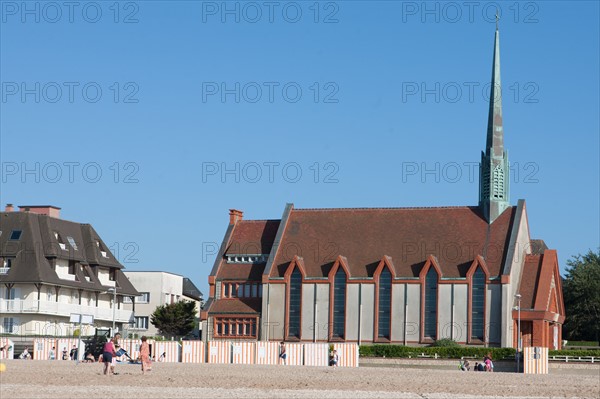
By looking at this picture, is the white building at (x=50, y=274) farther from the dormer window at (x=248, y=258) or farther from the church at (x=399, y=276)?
the dormer window at (x=248, y=258)

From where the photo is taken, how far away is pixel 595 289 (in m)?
Answer: 97.5

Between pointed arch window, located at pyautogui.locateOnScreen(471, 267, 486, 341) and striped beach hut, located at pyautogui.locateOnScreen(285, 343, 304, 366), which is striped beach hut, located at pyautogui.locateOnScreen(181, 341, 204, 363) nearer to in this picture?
striped beach hut, located at pyautogui.locateOnScreen(285, 343, 304, 366)

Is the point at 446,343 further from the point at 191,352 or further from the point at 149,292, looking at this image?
the point at 149,292

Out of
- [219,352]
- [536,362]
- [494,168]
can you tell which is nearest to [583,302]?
[494,168]

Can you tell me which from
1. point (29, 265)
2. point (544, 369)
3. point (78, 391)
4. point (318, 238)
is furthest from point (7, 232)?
point (78, 391)

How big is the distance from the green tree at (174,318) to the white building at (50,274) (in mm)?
4404

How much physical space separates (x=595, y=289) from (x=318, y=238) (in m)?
25.6

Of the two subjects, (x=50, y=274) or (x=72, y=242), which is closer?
(x=50, y=274)

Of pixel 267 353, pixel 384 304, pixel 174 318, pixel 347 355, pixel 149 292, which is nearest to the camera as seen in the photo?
pixel 267 353

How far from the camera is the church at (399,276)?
8306 centimetres

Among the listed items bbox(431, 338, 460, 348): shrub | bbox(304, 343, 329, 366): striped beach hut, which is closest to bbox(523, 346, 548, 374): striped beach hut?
bbox(304, 343, 329, 366): striped beach hut

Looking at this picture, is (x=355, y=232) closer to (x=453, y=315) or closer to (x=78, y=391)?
(x=453, y=315)

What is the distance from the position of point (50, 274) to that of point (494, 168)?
118 feet

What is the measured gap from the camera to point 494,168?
89.2 metres
